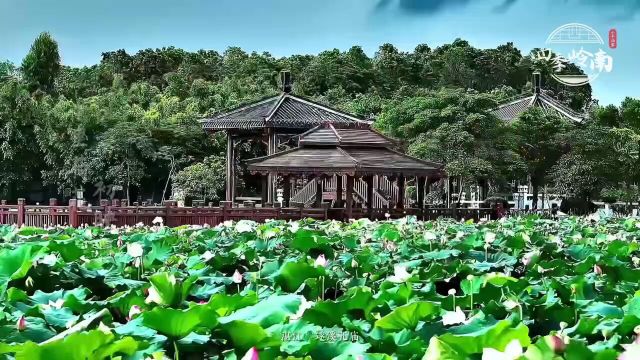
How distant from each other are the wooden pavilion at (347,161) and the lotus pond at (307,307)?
13.5 m

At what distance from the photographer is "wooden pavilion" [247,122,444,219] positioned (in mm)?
19875

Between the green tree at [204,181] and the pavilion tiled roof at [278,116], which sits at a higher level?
the pavilion tiled roof at [278,116]

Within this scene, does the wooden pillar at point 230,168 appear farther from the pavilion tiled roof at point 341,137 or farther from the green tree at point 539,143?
the green tree at point 539,143

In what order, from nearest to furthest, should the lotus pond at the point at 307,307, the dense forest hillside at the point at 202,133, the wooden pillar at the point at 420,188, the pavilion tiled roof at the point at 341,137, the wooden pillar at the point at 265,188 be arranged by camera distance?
1. the lotus pond at the point at 307,307
2. the pavilion tiled roof at the point at 341,137
3. the wooden pillar at the point at 420,188
4. the wooden pillar at the point at 265,188
5. the dense forest hillside at the point at 202,133

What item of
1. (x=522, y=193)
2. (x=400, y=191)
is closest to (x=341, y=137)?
(x=400, y=191)

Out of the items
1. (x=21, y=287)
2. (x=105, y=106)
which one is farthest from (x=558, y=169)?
(x=21, y=287)

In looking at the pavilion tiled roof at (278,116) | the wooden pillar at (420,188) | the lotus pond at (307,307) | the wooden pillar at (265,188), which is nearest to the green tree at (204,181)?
the pavilion tiled roof at (278,116)

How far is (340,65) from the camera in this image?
53.4 meters

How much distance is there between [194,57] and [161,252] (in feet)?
182

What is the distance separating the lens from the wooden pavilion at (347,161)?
19.9 m

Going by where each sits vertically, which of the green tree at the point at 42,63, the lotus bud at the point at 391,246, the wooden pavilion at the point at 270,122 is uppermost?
the green tree at the point at 42,63

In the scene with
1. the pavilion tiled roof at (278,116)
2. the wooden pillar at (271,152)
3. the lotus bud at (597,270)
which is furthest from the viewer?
the wooden pillar at (271,152)

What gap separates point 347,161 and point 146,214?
15.4ft

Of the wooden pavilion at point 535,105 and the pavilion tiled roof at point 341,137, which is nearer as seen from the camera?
the pavilion tiled roof at point 341,137
